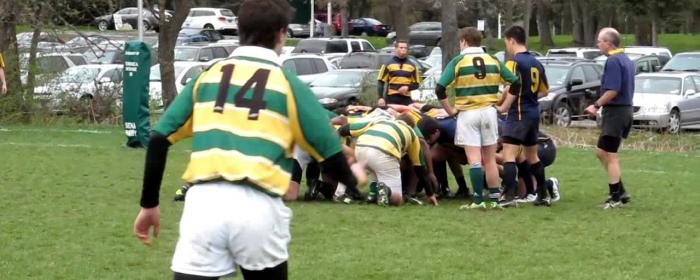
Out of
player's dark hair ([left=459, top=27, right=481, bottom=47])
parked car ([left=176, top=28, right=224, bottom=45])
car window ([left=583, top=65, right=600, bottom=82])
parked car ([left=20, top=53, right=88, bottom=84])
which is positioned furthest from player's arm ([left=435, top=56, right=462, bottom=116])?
parked car ([left=176, top=28, right=224, bottom=45])

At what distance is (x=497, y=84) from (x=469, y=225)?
154 cm

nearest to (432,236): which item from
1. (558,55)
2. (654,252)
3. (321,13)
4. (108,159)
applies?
(654,252)

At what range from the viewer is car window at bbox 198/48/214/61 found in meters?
37.6

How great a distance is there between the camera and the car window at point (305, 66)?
111ft

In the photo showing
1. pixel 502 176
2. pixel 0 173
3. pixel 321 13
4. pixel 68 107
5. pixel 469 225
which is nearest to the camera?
pixel 469 225

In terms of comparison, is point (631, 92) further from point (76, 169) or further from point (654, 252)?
point (76, 169)

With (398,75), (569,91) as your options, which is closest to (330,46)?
(569,91)

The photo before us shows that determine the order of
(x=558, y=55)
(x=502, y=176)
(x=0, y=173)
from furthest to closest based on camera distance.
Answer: (x=558, y=55), (x=0, y=173), (x=502, y=176)

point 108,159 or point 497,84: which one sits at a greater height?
point 497,84

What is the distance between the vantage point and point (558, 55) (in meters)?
43.2

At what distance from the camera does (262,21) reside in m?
4.68

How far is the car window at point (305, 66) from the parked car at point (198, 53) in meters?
4.36

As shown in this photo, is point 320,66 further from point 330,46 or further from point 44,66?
point 44,66

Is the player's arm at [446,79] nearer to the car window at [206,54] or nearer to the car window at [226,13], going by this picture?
the car window at [206,54]
